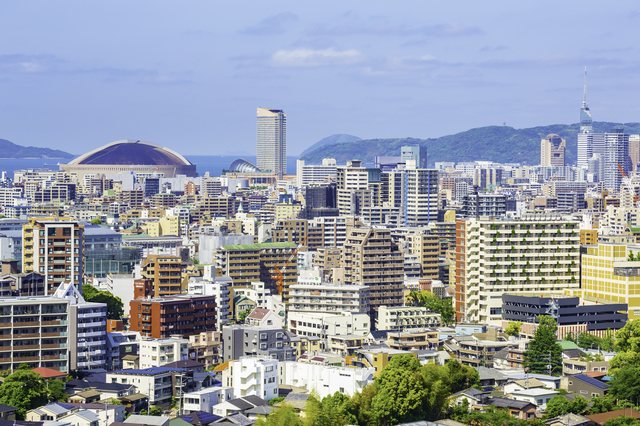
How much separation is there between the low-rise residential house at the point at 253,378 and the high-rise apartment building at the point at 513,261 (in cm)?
2368

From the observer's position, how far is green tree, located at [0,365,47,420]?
3428 centimetres

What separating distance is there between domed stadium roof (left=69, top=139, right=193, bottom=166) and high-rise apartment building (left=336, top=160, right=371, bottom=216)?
80.2 metres

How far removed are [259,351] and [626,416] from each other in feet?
54.8

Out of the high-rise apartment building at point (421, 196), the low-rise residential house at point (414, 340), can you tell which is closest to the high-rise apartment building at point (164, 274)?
the low-rise residential house at point (414, 340)

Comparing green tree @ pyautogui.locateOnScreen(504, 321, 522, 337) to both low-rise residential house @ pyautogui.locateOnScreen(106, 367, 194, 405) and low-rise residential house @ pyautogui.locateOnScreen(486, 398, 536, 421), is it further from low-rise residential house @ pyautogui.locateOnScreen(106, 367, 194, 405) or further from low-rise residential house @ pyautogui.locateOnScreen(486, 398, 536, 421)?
low-rise residential house @ pyautogui.locateOnScreen(106, 367, 194, 405)

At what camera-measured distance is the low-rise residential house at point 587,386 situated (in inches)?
1496

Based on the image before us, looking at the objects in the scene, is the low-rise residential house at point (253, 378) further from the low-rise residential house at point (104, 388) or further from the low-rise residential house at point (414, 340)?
the low-rise residential house at point (414, 340)

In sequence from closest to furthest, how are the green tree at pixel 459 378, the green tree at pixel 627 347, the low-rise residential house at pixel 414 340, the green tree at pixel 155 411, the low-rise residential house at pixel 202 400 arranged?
the green tree at pixel 155 411, the low-rise residential house at pixel 202 400, the green tree at pixel 459 378, the green tree at pixel 627 347, the low-rise residential house at pixel 414 340

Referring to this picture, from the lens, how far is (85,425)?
32.6 metres

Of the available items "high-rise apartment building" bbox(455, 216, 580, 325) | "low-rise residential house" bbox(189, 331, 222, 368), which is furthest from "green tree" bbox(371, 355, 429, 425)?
"high-rise apartment building" bbox(455, 216, 580, 325)

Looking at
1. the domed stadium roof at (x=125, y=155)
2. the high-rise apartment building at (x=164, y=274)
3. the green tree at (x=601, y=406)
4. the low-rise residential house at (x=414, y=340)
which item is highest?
the domed stadium roof at (x=125, y=155)

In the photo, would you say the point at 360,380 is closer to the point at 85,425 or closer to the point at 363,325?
the point at 85,425

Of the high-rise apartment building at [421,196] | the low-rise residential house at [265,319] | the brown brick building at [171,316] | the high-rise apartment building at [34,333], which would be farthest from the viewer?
the high-rise apartment building at [421,196]

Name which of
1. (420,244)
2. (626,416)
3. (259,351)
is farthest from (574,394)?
(420,244)
